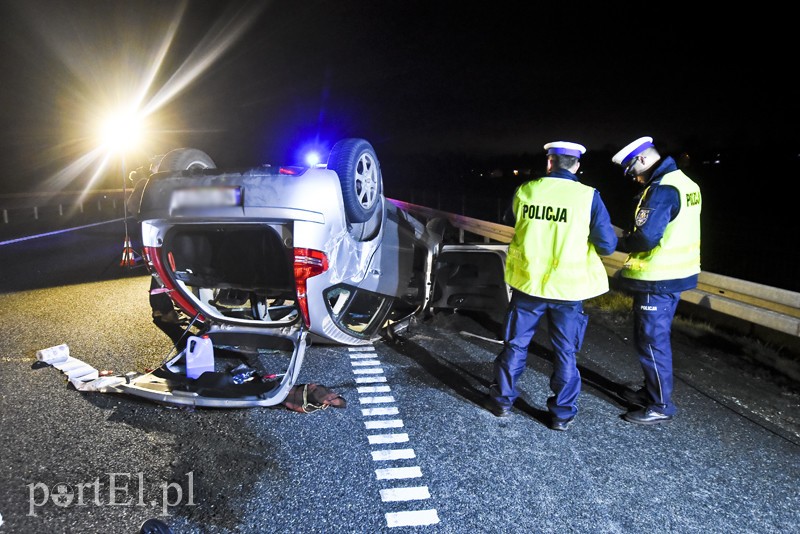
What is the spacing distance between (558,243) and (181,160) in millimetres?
3080

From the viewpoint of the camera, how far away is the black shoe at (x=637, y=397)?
147 inches

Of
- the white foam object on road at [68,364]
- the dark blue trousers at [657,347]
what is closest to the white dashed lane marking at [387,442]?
the dark blue trousers at [657,347]

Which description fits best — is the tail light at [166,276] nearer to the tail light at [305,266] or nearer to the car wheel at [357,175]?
the tail light at [305,266]

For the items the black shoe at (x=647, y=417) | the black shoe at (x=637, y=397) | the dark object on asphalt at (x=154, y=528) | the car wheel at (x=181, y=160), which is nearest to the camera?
the dark object on asphalt at (x=154, y=528)

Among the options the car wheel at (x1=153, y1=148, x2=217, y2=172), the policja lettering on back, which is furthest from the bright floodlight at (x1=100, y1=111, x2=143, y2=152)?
the policja lettering on back

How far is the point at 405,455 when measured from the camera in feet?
9.88

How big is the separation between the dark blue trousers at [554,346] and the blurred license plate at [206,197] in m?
2.08

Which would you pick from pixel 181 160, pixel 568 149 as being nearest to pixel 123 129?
pixel 181 160

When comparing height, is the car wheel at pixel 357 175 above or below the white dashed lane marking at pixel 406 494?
above

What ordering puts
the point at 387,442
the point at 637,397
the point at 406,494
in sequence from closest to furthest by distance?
the point at 406,494, the point at 387,442, the point at 637,397

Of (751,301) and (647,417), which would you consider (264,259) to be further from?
(751,301)

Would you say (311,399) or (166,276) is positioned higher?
(166,276)

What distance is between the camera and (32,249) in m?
11.1

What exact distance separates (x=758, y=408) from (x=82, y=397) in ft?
15.7
